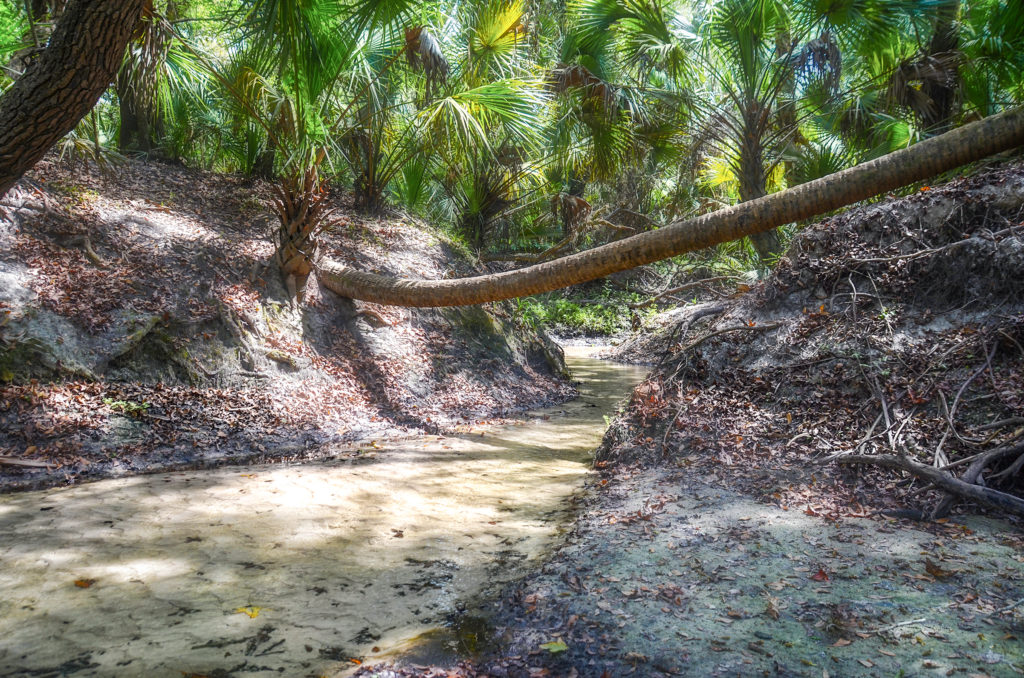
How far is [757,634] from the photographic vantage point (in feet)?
6.81

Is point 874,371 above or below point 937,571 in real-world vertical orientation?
above


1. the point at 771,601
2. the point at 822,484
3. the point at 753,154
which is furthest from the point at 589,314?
the point at 771,601

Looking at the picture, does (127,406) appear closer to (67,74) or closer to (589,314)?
(67,74)

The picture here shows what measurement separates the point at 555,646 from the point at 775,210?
3176 millimetres

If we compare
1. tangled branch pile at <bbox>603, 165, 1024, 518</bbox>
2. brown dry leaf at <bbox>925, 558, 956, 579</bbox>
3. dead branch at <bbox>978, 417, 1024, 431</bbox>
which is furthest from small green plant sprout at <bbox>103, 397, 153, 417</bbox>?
dead branch at <bbox>978, 417, 1024, 431</bbox>

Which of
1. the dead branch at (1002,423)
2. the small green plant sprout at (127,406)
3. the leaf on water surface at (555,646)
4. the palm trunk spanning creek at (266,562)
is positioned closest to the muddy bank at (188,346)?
the small green plant sprout at (127,406)

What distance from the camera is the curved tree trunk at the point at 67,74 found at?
10.0 feet

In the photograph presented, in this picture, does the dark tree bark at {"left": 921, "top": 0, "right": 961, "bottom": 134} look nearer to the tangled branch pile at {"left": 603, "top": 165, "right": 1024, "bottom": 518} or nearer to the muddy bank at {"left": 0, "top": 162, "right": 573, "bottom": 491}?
the tangled branch pile at {"left": 603, "top": 165, "right": 1024, "bottom": 518}

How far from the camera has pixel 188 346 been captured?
5.24 metres

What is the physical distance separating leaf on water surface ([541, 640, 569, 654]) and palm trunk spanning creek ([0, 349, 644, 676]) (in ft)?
1.09

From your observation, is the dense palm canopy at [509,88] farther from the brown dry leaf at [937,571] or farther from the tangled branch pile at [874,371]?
the brown dry leaf at [937,571]

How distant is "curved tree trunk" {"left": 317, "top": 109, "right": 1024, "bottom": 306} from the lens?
3662 mm

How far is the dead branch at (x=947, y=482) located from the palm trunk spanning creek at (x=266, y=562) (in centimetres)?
175

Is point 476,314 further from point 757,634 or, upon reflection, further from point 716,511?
point 757,634
